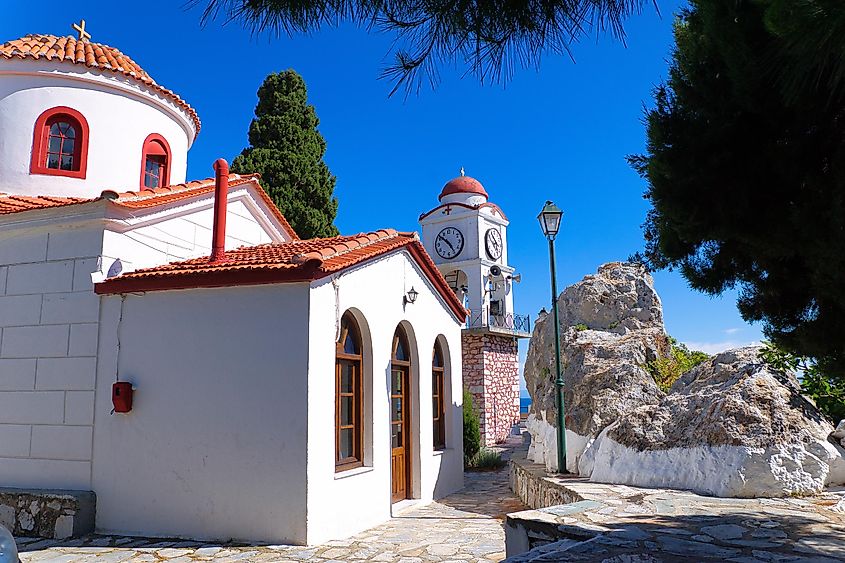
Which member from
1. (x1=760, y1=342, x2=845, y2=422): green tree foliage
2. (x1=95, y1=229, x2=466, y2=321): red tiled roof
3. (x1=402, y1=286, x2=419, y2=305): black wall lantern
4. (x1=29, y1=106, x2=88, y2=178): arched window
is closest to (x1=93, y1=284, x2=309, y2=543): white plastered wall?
(x1=95, y1=229, x2=466, y2=321): red tiled roof

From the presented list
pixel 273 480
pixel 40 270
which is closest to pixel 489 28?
pixel 273 480

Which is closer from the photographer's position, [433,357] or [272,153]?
[433,357]

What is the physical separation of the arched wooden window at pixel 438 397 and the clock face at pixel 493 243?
1628 cm

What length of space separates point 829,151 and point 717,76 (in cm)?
79

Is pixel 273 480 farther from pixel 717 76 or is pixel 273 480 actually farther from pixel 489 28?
pixel 717 76

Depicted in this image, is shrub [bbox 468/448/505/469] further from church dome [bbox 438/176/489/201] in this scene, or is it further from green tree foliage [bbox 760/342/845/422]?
church dome [bbox 438/176/489/201]

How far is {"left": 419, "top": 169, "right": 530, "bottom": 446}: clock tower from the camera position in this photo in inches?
985

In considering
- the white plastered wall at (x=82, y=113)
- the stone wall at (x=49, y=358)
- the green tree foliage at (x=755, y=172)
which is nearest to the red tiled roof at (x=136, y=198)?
the stone wall at (x=49, y=358)

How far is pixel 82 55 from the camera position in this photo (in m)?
11.0

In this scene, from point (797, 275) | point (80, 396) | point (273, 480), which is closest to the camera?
point (797, 275)

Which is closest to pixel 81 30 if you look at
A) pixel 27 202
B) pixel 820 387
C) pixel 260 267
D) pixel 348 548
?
pixel 27 202

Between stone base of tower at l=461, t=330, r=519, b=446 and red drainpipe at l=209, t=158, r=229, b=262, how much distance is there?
16245 mm

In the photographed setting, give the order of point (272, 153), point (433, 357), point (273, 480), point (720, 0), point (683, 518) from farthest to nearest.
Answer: point (272, 153) → point (433, 357) → point (273, 480) → point (683, 518) → point (720, 0)

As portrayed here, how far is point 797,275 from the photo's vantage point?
4.25 metres
